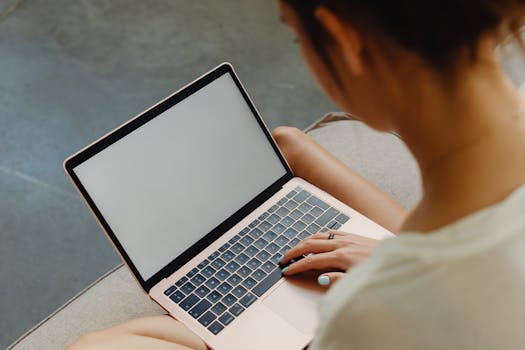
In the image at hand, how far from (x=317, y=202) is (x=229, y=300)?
0.81ft

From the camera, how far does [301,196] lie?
1.11 meters

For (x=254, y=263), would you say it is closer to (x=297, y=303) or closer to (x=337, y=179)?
(x=297, y=303)

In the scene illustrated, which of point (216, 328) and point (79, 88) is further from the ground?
point (79, 88)

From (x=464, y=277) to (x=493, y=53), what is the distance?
182 millimetres

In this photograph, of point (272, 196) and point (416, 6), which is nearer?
point (416, 6)

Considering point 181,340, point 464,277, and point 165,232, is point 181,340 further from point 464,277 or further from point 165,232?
point 464,277

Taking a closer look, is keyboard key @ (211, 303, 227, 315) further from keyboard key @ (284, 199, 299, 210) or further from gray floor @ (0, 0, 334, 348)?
gray floor @ (0, 0, 334, 348)

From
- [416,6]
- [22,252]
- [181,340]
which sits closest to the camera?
[416,6]

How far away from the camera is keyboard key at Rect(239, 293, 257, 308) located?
0.96m

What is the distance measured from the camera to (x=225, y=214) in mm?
1069

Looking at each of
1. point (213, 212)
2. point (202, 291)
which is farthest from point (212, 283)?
point (213, 212)

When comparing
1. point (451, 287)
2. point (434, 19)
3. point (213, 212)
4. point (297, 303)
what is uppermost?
point (434, 19)

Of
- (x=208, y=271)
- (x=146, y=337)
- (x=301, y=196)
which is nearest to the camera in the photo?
(x=146, y=337)

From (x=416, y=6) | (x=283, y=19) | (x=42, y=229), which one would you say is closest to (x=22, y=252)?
(x=42, y=229)
